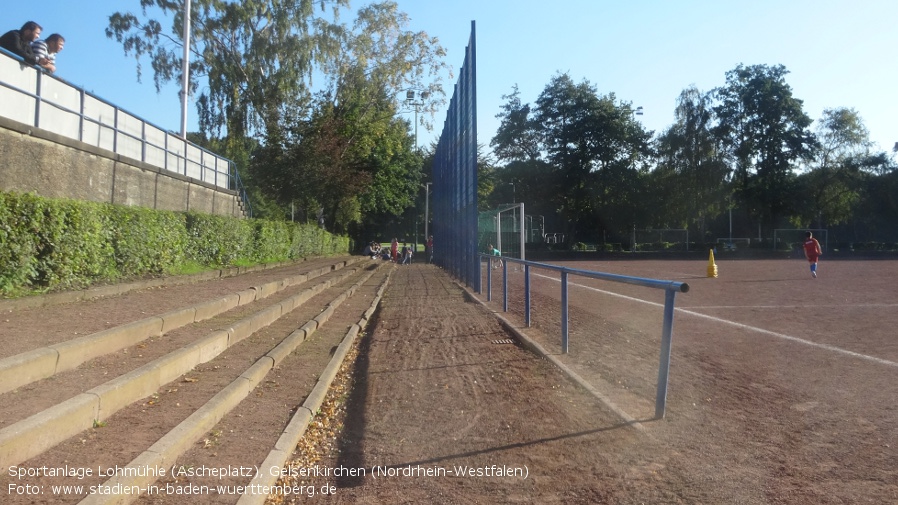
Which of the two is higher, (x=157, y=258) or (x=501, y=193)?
(x=501, y=193)

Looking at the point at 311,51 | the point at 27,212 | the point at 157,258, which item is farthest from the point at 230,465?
the point at 311,51

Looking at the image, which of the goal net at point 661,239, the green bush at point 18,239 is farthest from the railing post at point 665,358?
the goal net at point 661,239

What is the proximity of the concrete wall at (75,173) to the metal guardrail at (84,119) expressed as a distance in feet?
1.18

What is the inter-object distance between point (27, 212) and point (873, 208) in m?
62.9

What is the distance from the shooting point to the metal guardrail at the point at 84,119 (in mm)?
11141

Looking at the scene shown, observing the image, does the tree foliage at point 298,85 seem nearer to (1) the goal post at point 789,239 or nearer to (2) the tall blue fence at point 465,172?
(2) the tall blue fence at point 465,172

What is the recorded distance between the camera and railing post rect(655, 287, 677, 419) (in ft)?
16.6

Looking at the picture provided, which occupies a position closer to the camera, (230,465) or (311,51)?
(230,465)

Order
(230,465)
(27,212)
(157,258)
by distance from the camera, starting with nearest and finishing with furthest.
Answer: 1. (230,465)
2. (27,212)
3. (157,258)

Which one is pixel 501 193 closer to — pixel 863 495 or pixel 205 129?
pixel 205 129

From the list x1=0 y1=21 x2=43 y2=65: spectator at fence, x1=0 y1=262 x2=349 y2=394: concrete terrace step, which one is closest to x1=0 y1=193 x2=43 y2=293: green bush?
x1=0 y1=262 x2=349 y2=394: concrete terrace step

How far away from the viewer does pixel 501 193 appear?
195 feet

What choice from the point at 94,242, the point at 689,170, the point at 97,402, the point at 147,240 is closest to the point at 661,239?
the point at 689,170

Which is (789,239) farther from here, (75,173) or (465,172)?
(75,173)
